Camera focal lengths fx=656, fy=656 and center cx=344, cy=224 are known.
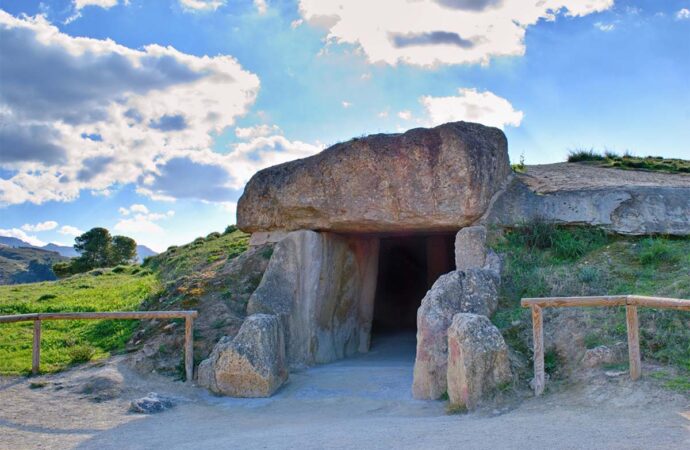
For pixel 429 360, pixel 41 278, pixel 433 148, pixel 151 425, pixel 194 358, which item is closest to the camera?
pixel 151 425

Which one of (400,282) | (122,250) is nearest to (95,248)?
(122,250)

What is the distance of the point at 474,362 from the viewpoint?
7316mm

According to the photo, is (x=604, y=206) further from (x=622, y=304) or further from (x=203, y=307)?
(x=203, y=307)

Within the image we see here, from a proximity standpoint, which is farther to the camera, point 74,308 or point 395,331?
point 395,331

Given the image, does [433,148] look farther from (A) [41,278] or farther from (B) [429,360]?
(A) [41,278]

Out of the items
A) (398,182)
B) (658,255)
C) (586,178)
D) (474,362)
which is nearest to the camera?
(474,362)

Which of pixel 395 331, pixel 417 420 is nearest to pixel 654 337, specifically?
pixel 417 420

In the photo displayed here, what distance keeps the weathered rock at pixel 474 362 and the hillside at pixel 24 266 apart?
4985cm

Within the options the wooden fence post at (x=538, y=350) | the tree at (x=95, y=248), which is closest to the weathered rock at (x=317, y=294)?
the wooden fence post at (x=538, y=350)

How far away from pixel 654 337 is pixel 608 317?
716 mm

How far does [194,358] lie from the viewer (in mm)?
9961

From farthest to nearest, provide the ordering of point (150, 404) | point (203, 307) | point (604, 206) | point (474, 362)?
point (203, 307), point (604, 206), point (150, 404), point (474, 362)

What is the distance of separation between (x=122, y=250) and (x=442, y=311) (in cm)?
3604

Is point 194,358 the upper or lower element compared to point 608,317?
lower
